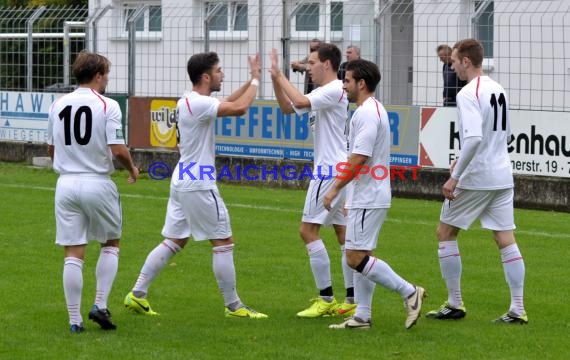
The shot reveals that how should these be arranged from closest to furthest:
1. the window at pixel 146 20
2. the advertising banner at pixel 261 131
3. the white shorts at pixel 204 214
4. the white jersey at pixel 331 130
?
the white shorts at pixel 204 214
the white jersey at pixel 331 130
the advertising banner at pixel 261 131
the window at pixel 146 20

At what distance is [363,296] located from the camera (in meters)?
8.95

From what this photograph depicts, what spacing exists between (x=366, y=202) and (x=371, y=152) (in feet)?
1.16

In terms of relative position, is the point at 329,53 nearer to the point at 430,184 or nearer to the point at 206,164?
the point at 206,164

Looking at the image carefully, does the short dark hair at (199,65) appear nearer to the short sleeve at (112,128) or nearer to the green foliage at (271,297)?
the short sleeve at (112,128)

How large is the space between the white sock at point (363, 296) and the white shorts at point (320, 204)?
→ 726 millimetres

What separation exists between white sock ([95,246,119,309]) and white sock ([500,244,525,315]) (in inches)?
110

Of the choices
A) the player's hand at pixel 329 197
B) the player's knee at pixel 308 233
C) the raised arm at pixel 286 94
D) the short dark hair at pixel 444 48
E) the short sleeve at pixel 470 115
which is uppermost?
the short dark hair at pixel 444 48

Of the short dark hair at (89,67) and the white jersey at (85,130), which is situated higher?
the short dark hair at (89,67)

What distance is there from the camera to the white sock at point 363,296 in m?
8.91

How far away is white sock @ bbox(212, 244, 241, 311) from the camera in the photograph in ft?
30.5

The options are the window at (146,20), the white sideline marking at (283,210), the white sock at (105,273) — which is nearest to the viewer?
the white sock at (105,273)

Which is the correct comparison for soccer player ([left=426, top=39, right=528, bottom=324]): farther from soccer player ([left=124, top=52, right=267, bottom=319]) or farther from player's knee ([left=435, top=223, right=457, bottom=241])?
soccer player ([left=124, top=52, right=267, bottom=319])

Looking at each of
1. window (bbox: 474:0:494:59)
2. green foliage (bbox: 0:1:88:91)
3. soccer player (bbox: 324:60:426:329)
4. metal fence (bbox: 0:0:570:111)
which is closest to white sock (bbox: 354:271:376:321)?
soccer player (bbox: 324:60:426:329)

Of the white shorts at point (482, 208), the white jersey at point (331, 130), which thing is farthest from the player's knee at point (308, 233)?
the white shorts at point (482, 208)
